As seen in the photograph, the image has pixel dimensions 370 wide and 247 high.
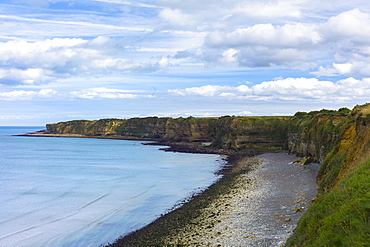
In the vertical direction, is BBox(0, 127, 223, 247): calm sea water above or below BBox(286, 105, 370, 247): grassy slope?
below

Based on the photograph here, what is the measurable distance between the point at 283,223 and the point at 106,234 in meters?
12.8

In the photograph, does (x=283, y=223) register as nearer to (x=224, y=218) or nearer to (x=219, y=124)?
(x=224, y=218)

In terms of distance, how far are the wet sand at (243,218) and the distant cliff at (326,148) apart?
10.8ft

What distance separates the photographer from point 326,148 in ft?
131

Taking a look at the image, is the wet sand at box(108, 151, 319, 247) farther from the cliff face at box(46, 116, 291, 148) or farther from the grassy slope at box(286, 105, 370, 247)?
the cliff face at box(46, 116, 291, 148)

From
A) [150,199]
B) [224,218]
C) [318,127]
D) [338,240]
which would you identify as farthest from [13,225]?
[318,127]

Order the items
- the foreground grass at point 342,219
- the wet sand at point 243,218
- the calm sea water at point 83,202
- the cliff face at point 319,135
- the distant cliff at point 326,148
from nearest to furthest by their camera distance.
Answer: the foreground grass at point 342,219, the distant cliff at point 326,148, the wet sand at point 243,218, the calm sea water at point 83,202, the cliff face at point 319,135

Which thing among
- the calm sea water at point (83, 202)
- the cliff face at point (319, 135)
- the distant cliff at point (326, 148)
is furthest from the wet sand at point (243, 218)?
the cliff face at point (319, 135)

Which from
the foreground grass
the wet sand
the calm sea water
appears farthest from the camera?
the calm sea water

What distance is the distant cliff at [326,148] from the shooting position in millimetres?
8633

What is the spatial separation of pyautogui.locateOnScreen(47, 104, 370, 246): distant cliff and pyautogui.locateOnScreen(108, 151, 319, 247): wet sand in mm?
3279

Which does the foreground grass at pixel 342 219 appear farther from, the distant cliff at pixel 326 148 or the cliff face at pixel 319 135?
the cliff face at pixel 319 135

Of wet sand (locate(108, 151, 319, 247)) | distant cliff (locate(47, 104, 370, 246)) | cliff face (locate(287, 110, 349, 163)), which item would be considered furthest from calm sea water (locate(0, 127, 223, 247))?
cliff face (locate(287, 110, 349, 163))

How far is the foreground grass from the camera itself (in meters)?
7.89
